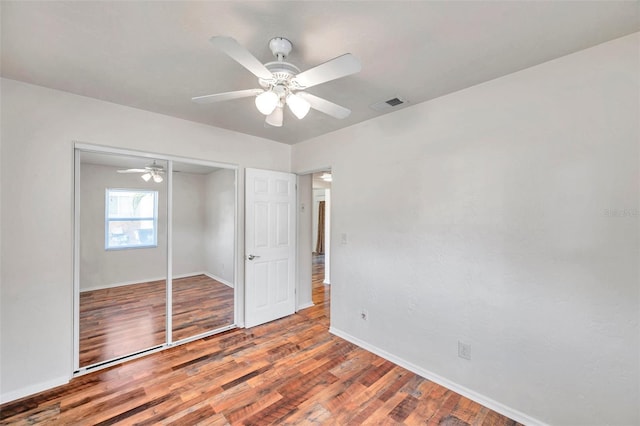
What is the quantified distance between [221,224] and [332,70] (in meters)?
2.70

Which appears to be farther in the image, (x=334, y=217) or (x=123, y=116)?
(x=334, y=217)

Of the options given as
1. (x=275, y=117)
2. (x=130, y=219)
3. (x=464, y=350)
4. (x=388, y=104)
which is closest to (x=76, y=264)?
(x=130, y=219)

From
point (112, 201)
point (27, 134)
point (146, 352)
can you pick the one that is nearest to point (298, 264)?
point (146, 352)

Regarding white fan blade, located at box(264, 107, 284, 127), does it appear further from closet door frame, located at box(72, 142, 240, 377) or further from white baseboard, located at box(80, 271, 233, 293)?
white baseboard, located at box(80, 271, 233, 293)

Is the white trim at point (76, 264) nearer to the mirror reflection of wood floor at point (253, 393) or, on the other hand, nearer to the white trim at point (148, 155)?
the white trim at point (148, 155)

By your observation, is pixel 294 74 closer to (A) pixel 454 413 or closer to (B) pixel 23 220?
(B) pixel 23 220

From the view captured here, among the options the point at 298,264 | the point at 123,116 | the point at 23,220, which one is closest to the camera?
the point at 23,220

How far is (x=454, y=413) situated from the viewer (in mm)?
1956

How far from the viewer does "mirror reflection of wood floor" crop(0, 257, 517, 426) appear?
189cm

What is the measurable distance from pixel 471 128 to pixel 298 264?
2846 mm

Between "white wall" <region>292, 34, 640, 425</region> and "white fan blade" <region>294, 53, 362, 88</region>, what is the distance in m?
1.41

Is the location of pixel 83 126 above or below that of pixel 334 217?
above

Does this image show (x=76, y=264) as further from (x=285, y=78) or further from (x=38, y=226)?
(x=285, y=78)

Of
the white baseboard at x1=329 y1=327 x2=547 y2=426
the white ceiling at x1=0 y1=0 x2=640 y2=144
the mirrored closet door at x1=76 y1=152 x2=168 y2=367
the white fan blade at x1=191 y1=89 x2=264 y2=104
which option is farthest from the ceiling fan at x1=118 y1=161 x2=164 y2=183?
the white baseboard at x1=329 y1=327 x2=547 y2=426
